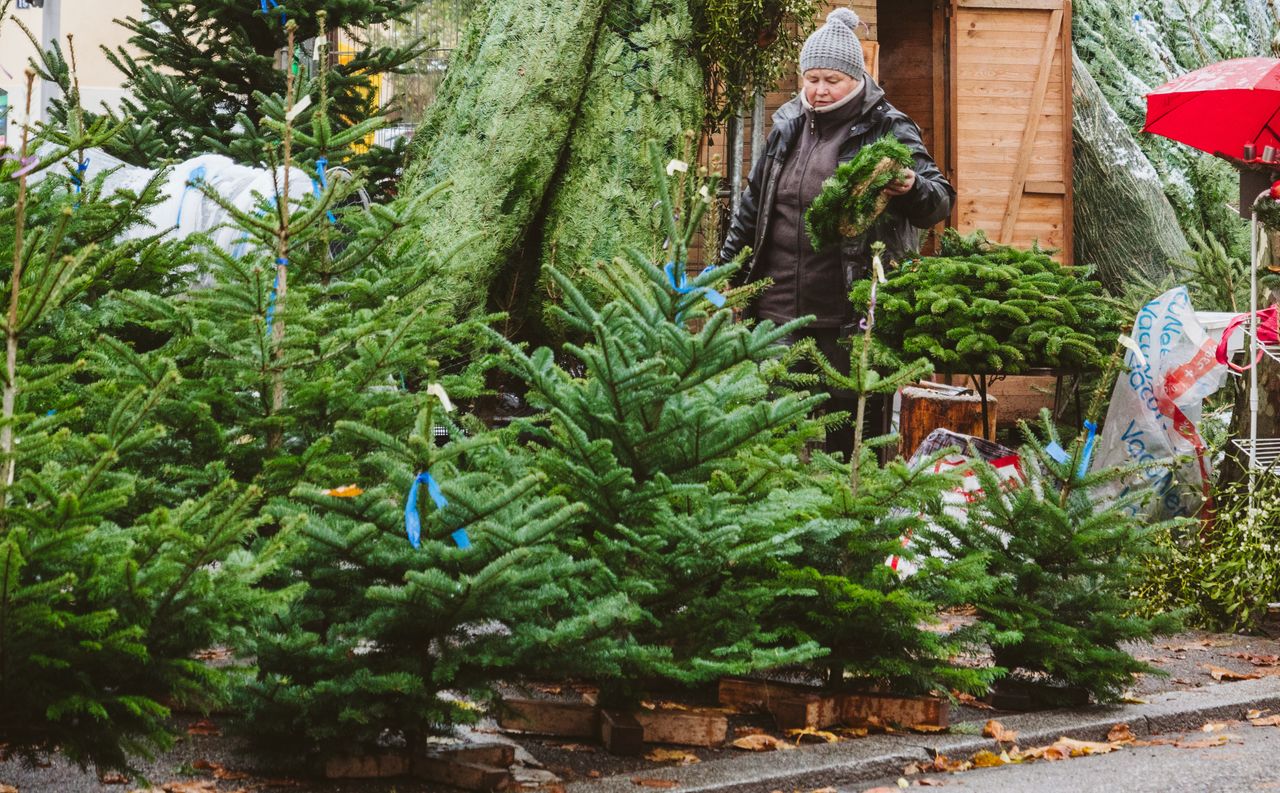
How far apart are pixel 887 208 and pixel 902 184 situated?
14.7 inches

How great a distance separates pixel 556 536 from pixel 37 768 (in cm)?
141

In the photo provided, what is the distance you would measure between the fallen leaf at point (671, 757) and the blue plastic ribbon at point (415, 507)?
100 cm

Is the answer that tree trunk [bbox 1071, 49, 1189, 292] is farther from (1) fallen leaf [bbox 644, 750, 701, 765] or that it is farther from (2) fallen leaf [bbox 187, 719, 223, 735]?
(2) fallen leaf [bbox 187, 719, 223, 735]

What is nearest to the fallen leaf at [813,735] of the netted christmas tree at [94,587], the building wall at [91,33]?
the netted christmas tree at [94,587]

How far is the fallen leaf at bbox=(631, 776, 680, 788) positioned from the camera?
3.77 metres

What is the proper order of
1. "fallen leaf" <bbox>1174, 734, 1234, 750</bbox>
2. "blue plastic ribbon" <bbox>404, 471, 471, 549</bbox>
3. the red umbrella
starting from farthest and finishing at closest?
1. the red umbrella
2. "fallen leaf" <bbox>1174, 734, 1234, 750</bbox>
3. "blue plastic ribbon" <bbox>404, 471, 471, 549</bbox>

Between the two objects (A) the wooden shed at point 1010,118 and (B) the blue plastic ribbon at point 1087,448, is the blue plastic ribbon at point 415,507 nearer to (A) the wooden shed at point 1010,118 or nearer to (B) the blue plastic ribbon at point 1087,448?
(B) the blue plastic ribbon at point 1087,448

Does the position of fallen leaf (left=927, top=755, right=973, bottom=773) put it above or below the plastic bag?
below

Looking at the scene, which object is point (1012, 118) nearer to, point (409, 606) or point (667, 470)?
point (667, 470)

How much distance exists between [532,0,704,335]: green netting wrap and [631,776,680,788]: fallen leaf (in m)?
4.83

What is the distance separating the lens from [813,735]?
14.5ft

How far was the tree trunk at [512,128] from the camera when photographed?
27.1ft

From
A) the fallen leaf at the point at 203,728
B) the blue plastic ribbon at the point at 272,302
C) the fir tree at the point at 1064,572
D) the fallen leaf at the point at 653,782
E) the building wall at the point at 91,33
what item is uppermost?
the building wall at the point at 91,33

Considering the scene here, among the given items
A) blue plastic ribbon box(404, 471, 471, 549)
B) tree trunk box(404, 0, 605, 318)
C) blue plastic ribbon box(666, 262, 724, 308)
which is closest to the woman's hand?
tree trunk box(404, 0, 605, 318)
